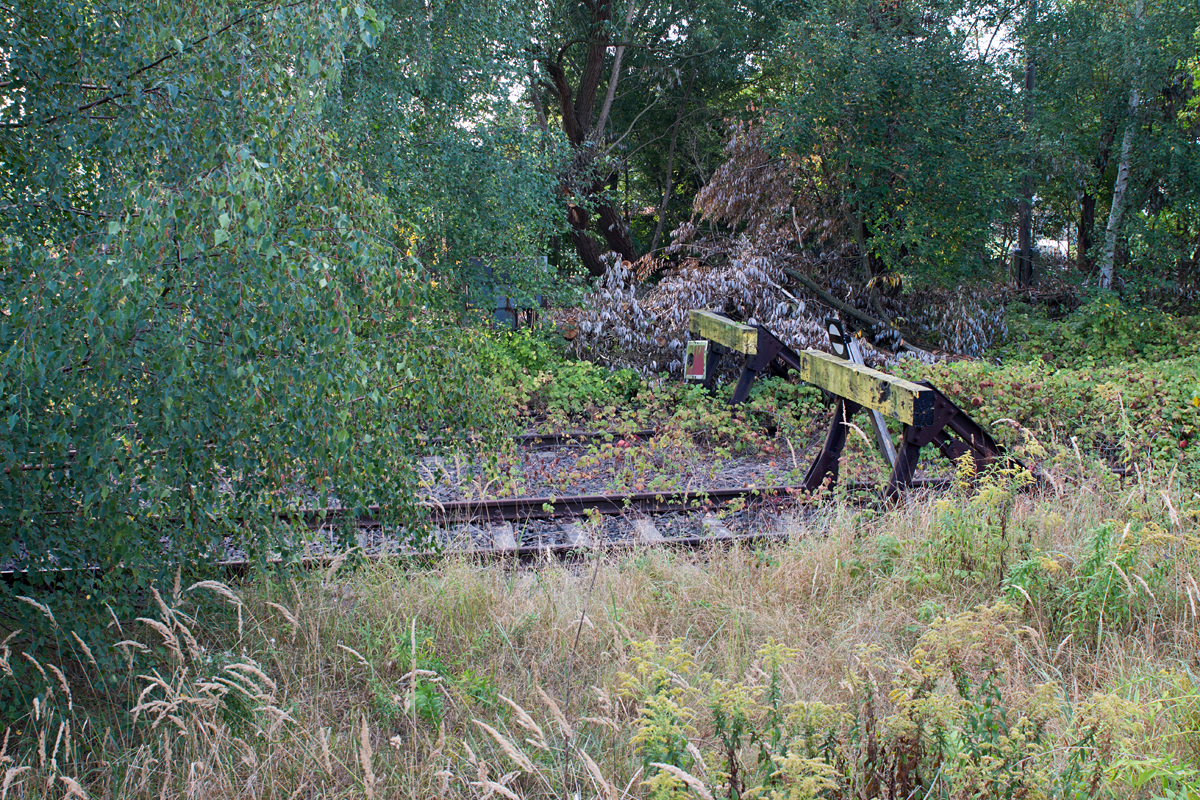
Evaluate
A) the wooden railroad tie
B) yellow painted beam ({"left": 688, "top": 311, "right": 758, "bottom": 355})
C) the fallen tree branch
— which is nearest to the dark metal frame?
the wooden railroad tie

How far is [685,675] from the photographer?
137 inches

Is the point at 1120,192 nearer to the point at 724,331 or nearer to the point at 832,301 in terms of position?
the point at 832,301

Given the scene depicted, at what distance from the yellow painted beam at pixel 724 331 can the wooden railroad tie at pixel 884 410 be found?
17 mm

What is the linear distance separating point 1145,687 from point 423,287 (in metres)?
3.40

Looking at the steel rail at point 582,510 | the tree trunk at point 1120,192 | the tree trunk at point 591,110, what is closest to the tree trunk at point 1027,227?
the tree trunk at point 1120,192

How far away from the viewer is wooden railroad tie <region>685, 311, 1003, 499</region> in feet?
18.2

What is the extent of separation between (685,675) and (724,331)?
5.99m

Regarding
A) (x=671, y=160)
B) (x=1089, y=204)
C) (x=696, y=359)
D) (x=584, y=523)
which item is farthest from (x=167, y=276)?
(x=671, y=160)

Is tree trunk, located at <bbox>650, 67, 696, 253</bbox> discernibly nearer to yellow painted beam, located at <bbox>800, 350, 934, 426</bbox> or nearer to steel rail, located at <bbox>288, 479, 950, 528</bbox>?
yellow painted beam, located at <bbox>800, 350, 934, 426</bbox>

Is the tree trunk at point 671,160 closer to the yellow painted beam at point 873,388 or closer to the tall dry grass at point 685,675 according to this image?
the yellow painted beam at point 873,388

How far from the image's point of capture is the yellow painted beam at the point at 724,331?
847 cm

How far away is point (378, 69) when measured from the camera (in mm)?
7898

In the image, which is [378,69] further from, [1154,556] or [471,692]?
[1154,556]

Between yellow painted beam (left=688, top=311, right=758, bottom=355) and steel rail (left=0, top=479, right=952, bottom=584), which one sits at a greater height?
yellow painted beam (left=688, top=311, right=758, bottom=355)
